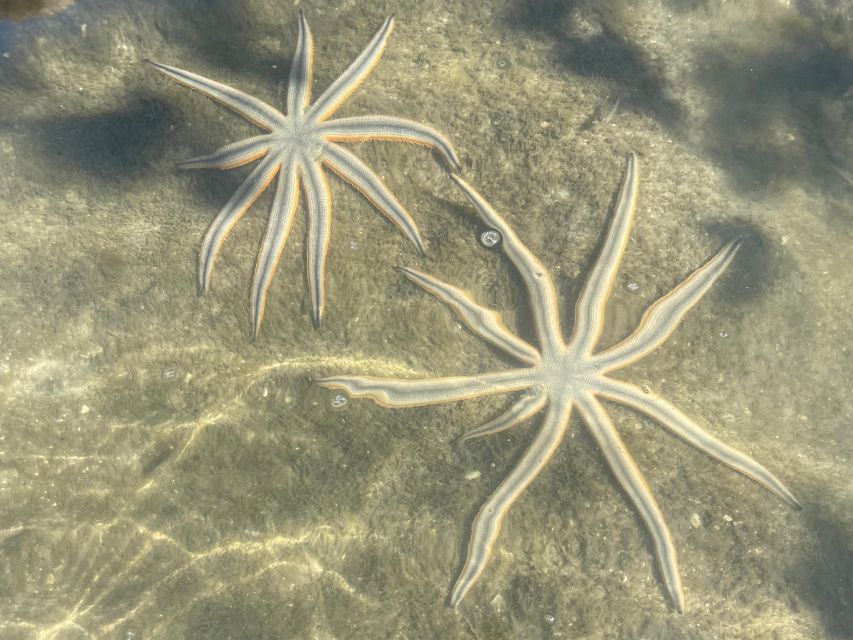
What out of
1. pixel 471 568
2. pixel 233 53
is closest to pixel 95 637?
pixel 471 568

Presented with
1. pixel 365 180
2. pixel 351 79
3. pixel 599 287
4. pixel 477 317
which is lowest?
pixel 477 317

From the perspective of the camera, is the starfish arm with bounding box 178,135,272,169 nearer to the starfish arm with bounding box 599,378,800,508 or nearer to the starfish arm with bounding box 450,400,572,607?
the starfish arm with bounding box 450,400,572,607

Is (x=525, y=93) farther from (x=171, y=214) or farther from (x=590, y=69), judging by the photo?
(x=171, y=214)

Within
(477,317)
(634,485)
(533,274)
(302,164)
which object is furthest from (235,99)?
(634,485)

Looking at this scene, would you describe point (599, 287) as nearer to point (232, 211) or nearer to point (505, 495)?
point (505, 495)

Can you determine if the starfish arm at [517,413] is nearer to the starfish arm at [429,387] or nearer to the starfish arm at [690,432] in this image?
the starfish arm at [429,387]

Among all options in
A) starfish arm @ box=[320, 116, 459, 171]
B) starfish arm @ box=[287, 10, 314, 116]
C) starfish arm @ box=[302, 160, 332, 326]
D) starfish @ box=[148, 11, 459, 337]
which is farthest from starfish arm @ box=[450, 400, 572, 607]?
starfish arm @ box=[287, 10, 314, 116]
